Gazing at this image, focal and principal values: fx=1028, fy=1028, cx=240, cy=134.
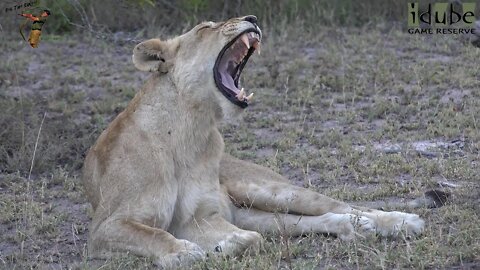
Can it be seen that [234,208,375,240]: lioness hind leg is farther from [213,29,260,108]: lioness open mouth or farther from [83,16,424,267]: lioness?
[213,29,260,108]: lioness open mouth

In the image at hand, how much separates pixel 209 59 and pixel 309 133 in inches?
98.4

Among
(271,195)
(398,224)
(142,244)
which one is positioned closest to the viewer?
(142,244)

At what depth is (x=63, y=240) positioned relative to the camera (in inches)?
218

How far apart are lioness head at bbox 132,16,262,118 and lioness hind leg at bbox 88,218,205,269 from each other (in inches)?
29.8

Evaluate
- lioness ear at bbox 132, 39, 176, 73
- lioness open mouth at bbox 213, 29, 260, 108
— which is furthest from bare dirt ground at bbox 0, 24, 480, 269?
lioness ear at bbox 132, 39, 176, 73

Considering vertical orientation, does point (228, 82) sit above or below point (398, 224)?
above

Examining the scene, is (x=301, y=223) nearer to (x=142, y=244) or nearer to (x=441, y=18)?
(x=142, y=244)

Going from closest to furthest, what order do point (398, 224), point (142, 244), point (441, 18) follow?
point (142, 244) < point (398, 224) < point (441, 18)

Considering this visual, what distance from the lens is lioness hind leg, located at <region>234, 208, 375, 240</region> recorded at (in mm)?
5078

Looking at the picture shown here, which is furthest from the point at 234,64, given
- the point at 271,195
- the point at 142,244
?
the point at 142,244

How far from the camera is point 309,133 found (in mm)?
7641

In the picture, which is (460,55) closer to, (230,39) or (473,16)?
(473,16)

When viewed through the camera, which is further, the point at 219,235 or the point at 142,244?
the point at 219,235

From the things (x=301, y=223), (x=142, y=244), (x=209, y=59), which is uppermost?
(x=209, y=59)
